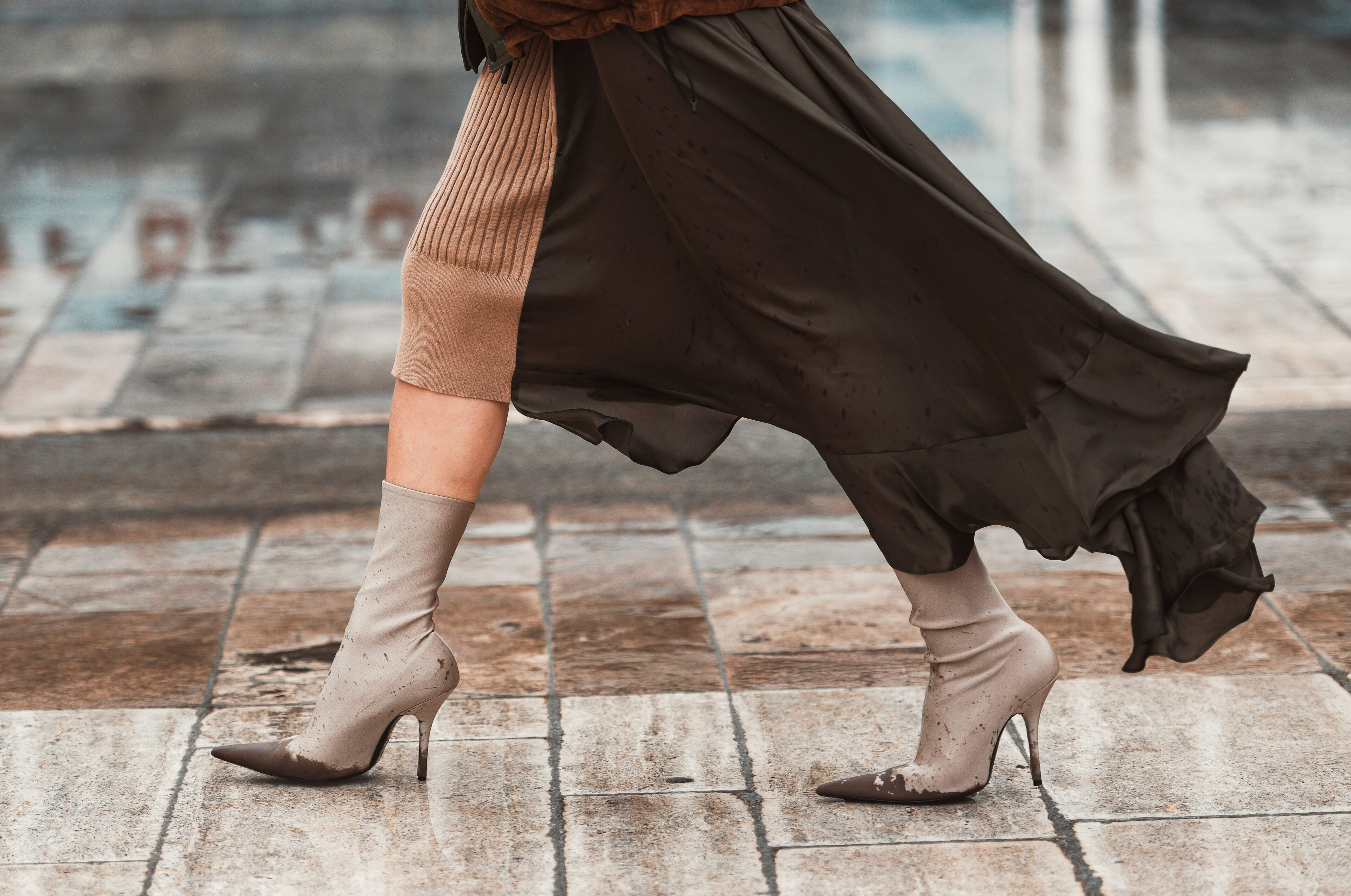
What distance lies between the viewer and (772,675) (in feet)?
10.9

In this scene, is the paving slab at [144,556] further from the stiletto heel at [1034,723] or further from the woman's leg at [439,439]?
the stiletto heel at [1034,723]

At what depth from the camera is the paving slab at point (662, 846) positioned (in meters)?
2.52

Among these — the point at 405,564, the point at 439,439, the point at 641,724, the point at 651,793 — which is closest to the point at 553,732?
the point at 641,724

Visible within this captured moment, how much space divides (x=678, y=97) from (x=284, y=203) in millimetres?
5878

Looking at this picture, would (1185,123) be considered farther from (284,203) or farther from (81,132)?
(81,132)

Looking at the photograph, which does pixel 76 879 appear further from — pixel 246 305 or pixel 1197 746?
pixel 246 305

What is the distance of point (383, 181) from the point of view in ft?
27.8

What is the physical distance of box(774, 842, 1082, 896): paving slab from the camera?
2.49m

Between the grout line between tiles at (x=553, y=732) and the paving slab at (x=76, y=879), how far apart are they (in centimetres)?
62

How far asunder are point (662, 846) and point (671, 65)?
1181 millimetres

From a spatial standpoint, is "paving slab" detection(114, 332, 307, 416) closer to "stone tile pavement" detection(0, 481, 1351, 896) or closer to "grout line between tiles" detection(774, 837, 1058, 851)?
"stone tile pavement" detection(0, 481, 1351, 896)

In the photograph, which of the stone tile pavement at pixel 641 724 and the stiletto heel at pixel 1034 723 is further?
the stiletto heel at pixel 1034 723

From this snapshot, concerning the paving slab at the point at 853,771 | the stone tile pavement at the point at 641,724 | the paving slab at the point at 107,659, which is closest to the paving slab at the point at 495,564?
the stone tile pavement at the point at 641,724

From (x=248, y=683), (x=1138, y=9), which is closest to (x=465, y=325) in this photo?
(x=248, y=683)
